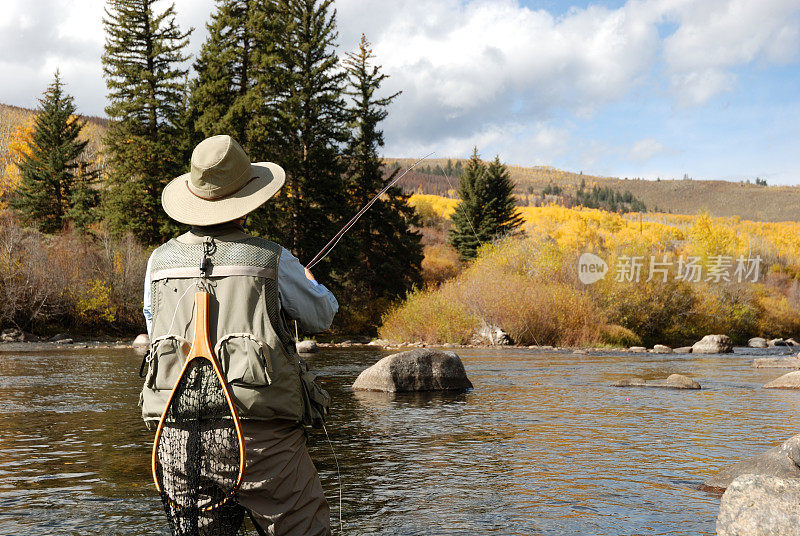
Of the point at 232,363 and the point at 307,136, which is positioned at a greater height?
the point at 307,136

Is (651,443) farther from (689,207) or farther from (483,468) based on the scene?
(689,207)

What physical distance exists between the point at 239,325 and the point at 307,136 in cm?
3592

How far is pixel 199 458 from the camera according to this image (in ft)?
10.3

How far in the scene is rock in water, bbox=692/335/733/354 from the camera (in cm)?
2938

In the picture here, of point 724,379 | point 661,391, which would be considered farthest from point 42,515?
point 724,379

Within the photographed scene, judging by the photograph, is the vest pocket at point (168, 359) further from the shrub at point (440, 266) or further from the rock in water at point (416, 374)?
the shrub at point (440, 266)

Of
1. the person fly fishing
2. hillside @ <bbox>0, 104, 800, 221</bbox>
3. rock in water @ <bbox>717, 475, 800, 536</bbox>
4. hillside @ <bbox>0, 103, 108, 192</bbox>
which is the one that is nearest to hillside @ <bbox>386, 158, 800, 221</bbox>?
hillside @ <bbox>0, 104, 800, 221</bbox>

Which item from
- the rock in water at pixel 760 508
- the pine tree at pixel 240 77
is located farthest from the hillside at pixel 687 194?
the rock in water at pixel 760 508

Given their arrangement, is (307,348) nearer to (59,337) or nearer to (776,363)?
(59,337)

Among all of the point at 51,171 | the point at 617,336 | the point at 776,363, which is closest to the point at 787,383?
A: the point at 776,363

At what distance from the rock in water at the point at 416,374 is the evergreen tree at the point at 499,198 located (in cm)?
3451

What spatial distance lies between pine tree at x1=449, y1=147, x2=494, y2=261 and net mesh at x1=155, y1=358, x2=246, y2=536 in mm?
44344

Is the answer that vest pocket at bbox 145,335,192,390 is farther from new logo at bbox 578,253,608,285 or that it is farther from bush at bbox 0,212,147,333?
new logo at bbox 578,253,608,285

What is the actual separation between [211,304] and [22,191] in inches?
1844
